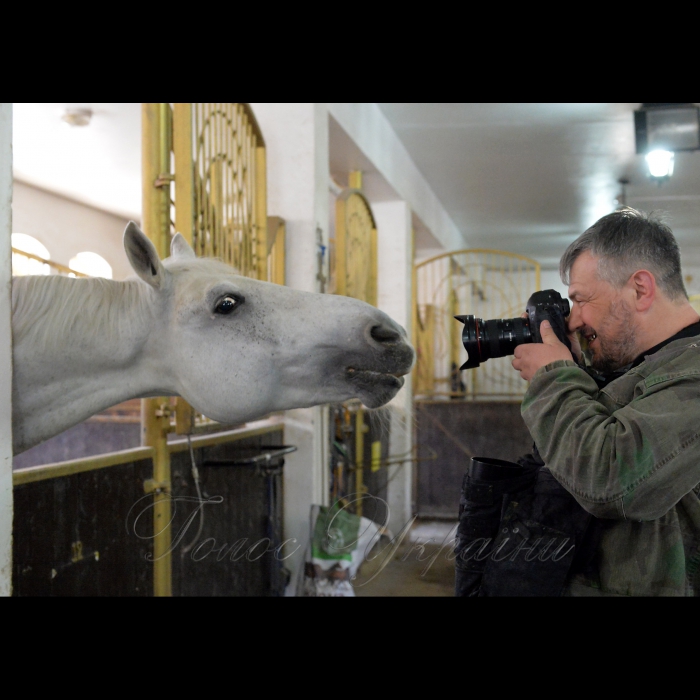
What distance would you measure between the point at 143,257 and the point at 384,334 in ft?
1.12

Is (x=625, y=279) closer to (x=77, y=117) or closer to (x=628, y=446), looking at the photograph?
(x=628, y=446)

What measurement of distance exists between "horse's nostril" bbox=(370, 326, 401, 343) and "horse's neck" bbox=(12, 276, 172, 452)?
12.4 inches

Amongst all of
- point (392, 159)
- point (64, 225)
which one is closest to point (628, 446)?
point (392, 159)

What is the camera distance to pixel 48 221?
3799 mm

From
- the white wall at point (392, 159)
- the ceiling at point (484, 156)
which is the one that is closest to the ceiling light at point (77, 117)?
the ceiling at point (484, 156)

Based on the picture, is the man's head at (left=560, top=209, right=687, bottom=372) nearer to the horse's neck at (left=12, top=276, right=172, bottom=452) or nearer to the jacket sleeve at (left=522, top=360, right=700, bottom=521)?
the jacket sleeve at (left=522, top=360, right=700, bottom=521)

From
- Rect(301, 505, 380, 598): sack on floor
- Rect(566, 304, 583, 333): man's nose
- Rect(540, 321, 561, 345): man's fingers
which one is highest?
Rect(566, 304, 583, 333): man's nose

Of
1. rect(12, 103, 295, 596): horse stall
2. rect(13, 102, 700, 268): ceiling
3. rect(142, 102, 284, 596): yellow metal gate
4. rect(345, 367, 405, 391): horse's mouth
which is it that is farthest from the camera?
rect(13, 102, 700, 268): ceiling

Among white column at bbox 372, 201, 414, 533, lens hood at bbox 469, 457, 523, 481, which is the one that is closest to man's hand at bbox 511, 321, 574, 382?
lens hood at bbox 469, 457, 523, 481

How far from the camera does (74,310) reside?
33.7 inches

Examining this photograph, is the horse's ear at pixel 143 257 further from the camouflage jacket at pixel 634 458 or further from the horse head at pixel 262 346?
the camouflage jacket at pixel 634 458

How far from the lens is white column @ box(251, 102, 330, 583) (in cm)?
197

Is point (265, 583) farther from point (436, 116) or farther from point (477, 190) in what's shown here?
point (477, 190)

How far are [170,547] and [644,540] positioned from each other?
0.99 metres
